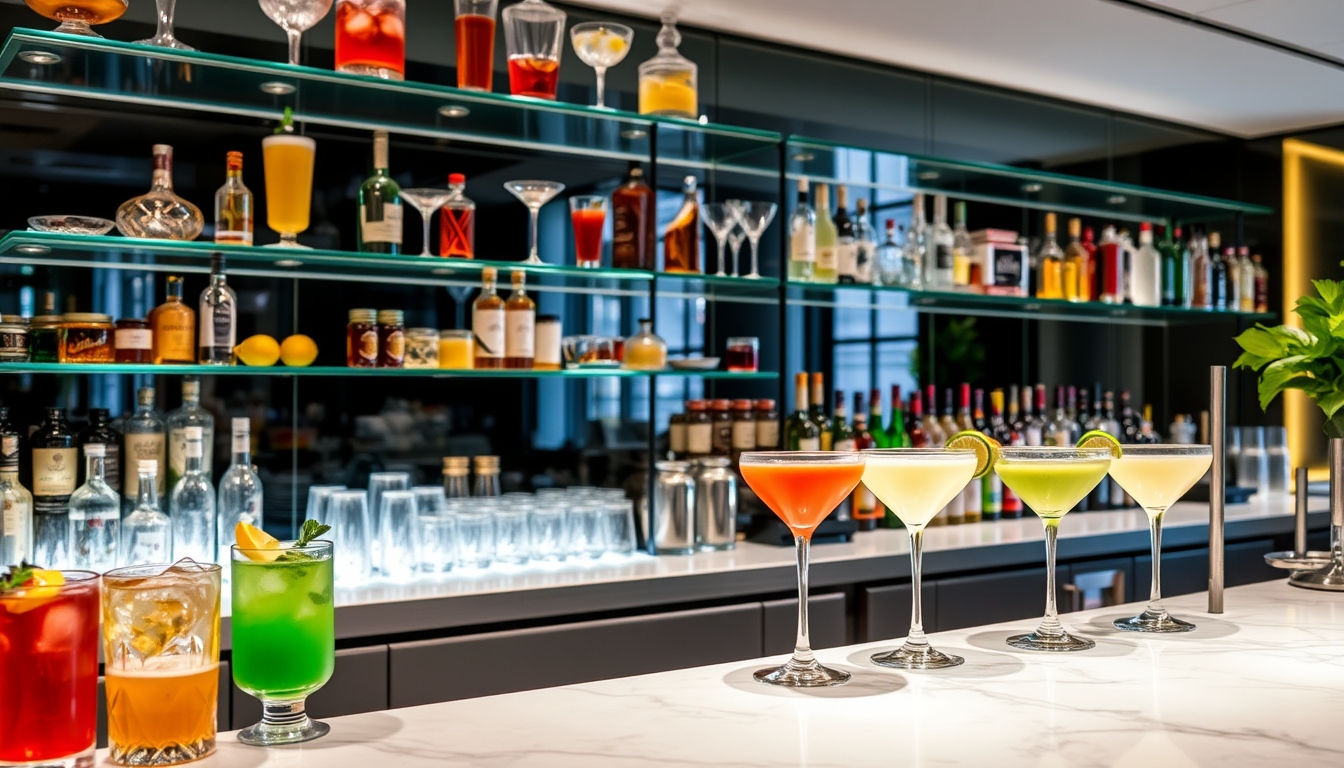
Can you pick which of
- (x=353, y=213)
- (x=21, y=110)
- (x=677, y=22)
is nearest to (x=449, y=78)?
(x=353, y=213)

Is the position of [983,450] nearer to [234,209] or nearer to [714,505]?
[714,505]

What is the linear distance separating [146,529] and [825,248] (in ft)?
6.82

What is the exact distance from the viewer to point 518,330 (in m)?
2.84

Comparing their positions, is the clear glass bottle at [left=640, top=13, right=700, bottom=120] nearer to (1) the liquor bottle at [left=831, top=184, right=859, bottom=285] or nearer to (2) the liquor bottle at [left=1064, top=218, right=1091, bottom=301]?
(1) the liquor bottle at [left=831, top=184, right=859, bottom=285]

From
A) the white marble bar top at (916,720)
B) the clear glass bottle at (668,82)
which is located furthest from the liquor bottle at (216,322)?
the white marble bar top at (916,720)

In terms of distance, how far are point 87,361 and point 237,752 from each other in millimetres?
1656

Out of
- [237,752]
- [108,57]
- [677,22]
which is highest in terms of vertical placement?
[677,22]

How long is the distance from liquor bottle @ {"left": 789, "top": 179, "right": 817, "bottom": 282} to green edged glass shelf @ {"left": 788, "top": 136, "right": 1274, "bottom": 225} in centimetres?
19

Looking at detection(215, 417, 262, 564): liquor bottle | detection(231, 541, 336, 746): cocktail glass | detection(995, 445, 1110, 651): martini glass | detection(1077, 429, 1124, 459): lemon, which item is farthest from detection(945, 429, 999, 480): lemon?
detection(215, 417, 262, 564): liquor bottle

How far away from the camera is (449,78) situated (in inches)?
121

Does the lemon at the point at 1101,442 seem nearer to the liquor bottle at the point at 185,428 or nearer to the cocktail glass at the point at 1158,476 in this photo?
the cocktail glass at the point at 1158,476

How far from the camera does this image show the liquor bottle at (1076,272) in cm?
413

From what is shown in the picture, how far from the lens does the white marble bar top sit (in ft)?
3.33

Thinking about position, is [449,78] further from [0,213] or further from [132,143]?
[0,213]
